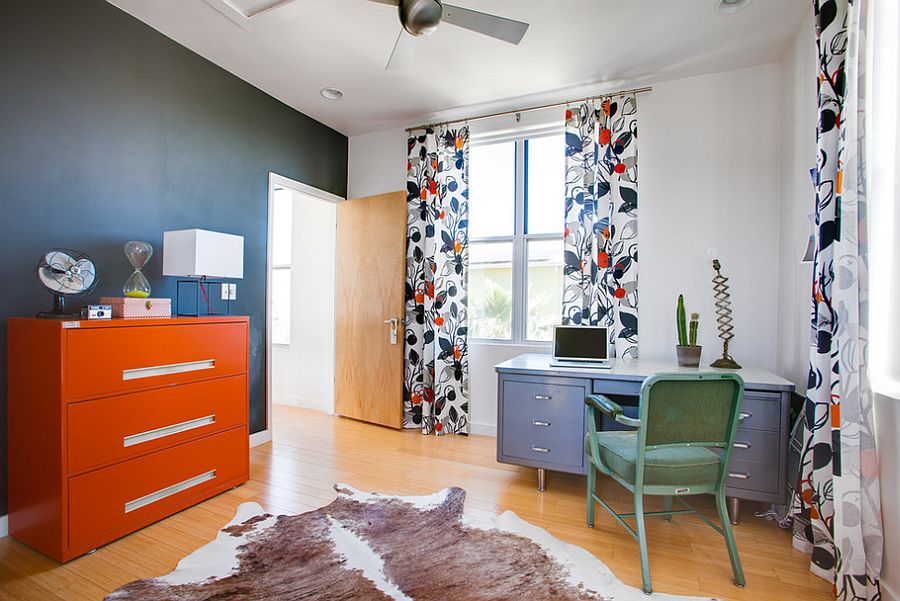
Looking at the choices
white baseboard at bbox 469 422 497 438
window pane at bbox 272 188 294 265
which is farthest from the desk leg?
window pane at bbox 272 188 294 265

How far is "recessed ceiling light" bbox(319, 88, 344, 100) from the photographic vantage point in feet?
11.1

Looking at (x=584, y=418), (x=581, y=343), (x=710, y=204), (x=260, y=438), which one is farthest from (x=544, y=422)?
(x=260, y=438)

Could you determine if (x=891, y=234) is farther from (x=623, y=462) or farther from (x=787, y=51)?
(x=787, y=51)

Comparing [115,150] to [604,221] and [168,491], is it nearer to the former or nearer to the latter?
[168,491]

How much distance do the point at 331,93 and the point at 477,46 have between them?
1272mm

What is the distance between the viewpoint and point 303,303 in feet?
15.3

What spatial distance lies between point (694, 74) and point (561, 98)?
91 centimetres

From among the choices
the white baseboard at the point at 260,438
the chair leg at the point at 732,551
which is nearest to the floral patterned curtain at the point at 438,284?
the white baseboard at the point at 260,438

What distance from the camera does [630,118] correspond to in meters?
3.13

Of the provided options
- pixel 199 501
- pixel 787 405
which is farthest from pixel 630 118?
pixel 199 501

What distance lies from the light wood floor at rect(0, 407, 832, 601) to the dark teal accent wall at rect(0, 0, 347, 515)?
59 centimetres

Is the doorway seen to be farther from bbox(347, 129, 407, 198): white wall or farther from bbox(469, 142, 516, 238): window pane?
bbox(469, 142, 516, 238): window pane

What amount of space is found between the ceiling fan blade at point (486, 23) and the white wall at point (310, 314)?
2.70 m

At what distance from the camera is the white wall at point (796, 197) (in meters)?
2.40
